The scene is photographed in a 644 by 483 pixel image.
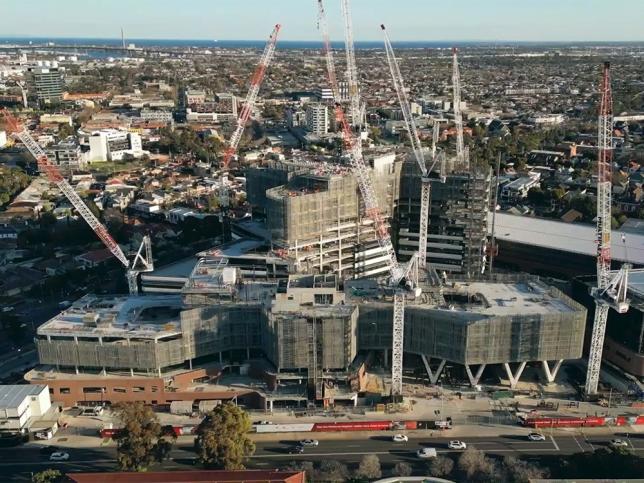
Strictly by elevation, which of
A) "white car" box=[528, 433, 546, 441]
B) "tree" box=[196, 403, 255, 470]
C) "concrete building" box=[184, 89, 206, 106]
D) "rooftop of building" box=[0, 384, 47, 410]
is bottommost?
"white car" box=[528, 433, 546, 441]

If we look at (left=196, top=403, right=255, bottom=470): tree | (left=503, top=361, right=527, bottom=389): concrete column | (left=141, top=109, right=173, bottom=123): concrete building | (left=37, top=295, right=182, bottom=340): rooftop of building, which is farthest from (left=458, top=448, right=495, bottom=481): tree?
(left=141, top=109, right=173, bottom=123): concrete building

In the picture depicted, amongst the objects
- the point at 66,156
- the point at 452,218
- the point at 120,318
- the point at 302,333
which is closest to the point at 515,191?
the point at 452,218

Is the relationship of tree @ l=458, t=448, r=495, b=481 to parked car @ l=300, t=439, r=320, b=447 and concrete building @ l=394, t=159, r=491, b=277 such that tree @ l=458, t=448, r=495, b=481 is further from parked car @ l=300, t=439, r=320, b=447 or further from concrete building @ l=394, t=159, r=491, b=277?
concrete building @ l=394, t=159, r=491, b=277

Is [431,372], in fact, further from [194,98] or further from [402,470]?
[194,98]

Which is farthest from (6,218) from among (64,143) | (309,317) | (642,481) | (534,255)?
(642,481)

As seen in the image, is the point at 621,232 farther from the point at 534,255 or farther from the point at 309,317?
the point at 309,317

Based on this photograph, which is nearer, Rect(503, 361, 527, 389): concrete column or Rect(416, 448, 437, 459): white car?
Rect(416, 448, 437, 459): white car
